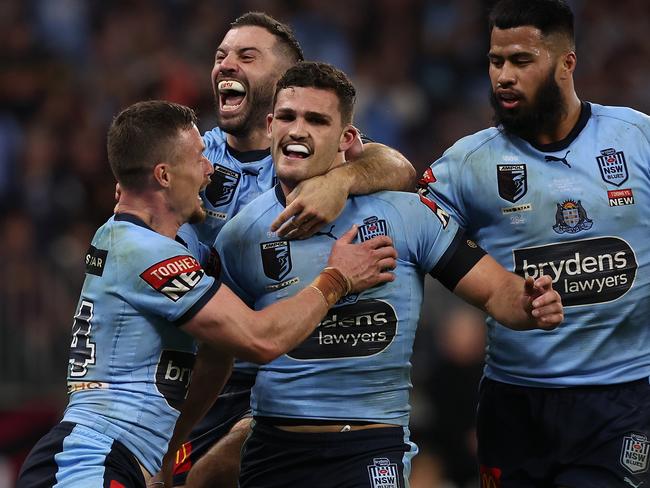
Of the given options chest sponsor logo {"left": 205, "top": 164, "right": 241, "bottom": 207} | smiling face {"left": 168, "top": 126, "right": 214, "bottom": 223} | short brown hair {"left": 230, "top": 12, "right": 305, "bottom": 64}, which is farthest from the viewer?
short brown hair {"left": 230, "top": 12, "right": 305, "bottom": 64}

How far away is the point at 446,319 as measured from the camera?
9602 millimetres

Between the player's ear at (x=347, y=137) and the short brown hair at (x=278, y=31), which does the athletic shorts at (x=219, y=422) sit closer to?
the player's ear at (x=347, y=137)

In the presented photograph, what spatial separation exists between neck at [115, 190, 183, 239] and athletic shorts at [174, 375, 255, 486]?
1338 mm

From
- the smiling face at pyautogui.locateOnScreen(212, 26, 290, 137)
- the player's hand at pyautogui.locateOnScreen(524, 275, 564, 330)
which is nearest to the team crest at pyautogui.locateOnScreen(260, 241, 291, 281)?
the player's hand at pyautogui.locateOnScreen(524, 275, 564, 330)

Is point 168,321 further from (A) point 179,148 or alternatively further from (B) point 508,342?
(B) point 508,342

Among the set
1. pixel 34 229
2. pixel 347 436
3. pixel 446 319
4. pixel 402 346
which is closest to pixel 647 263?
pixel 402 346

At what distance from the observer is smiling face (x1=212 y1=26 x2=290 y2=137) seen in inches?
251

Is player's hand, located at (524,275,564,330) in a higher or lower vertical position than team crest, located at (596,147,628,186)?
lower

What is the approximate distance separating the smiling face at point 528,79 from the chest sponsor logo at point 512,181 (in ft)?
0.64

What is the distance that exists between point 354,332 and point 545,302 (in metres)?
0.82

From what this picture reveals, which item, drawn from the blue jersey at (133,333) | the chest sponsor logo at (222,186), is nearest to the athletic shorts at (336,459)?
the blue jersey at (133,333)

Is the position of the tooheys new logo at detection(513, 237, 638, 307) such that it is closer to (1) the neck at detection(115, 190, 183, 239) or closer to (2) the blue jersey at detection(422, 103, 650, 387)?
(2) the blue jersey at detection(422, 103, 650, 387)

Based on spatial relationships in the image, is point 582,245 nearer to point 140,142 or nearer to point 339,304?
point 339,304

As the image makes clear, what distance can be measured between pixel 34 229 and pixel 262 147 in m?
4.99
